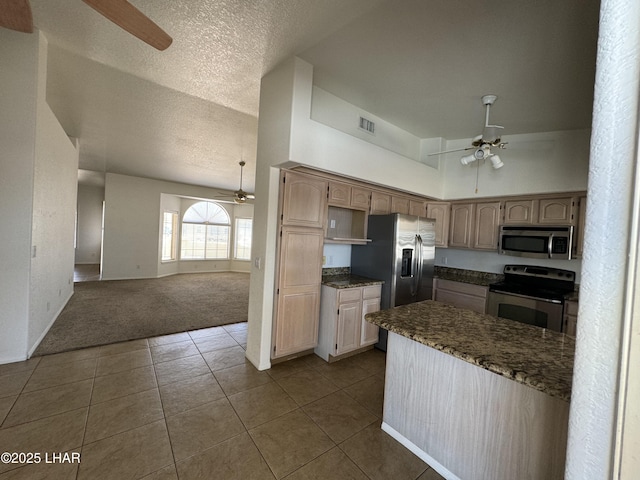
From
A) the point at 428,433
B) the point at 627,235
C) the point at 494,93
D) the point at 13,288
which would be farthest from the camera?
the point at 494,93

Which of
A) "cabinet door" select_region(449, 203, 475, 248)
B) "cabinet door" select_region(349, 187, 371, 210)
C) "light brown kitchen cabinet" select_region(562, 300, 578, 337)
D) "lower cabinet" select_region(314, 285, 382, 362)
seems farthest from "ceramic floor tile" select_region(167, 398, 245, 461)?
"cabinet door" select_region(449, 203, 475, 248)

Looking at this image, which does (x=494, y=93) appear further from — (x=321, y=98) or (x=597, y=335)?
(x=597, y=335)

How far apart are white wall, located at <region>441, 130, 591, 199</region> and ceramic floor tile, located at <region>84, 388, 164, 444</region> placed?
448cm

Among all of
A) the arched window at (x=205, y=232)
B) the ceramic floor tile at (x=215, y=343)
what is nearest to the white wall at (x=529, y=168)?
the ceramic floor tile at (x=215, y=343)

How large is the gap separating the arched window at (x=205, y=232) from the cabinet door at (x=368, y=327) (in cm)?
754

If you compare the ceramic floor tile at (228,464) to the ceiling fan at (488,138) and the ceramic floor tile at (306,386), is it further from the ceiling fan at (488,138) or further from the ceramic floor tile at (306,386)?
the ceiling fan at (488,138)

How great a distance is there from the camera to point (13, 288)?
8.46 feet

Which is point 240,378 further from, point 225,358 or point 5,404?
point 5,404

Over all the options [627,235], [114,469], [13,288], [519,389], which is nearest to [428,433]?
[519,389]

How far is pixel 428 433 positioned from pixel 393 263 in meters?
1.88

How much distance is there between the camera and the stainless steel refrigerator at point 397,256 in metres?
3.33

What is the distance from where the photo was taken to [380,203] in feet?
12.0

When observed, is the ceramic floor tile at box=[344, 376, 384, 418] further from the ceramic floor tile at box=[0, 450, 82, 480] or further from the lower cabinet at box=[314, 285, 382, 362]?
the ceramic floor tile at box=[0, 450, 82, 480]

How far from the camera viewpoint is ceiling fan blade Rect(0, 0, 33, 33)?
60.6 inches
